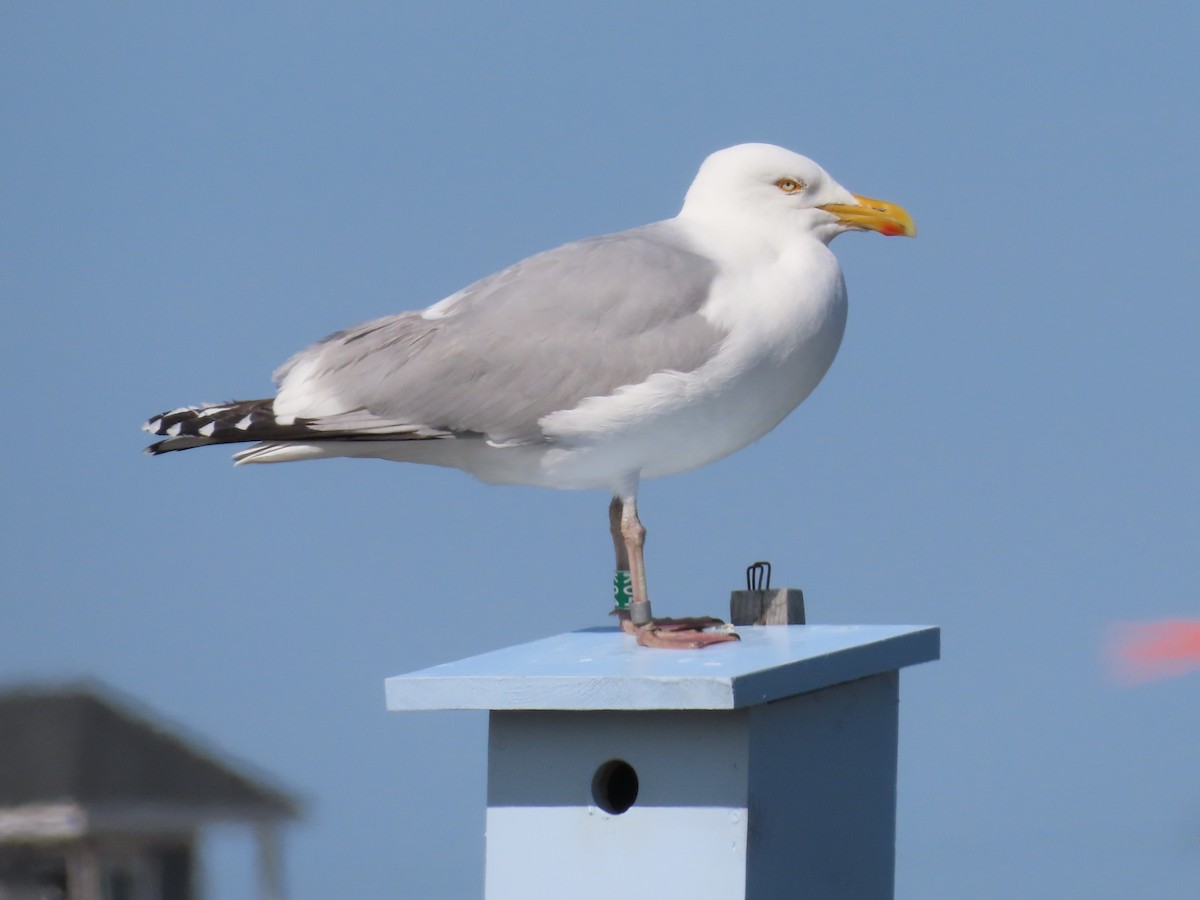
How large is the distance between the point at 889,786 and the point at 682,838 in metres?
0.75

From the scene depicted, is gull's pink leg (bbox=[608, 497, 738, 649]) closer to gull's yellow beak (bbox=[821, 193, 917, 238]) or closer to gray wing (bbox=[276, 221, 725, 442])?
gray wing (bbox=[276, 221, 725, 442])

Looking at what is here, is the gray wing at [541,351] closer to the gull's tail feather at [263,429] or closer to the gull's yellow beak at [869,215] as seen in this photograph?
the gull's tail feather at [263,429]

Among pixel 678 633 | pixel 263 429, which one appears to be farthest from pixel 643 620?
pixel 263 429

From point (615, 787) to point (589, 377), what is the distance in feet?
2.71

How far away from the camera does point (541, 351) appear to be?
13.3 ft

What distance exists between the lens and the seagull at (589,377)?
4.01m

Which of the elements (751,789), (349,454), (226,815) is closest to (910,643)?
(751,789)

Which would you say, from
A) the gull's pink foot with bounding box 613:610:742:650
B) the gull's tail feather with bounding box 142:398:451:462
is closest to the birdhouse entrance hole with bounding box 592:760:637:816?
the gull's pink foot with bounding box 613:610:742:650

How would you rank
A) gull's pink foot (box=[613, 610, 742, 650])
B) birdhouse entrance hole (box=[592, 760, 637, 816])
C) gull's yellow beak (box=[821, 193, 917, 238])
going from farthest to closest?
gull's yellow beak (box=[821, 193, 917, 238]) < gull's pink foot (box=[613, 610, 742, 650]) < birdhouse entrance hole (box=[592, 760, 637, 816])

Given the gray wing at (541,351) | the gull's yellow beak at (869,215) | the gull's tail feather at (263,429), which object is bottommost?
the gull's tail feather at (263,429)

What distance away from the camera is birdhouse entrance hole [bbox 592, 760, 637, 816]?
12.2 ft

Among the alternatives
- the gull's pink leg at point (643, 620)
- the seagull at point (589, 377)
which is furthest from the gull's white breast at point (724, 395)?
the gull's pink leg at point (643, 620)

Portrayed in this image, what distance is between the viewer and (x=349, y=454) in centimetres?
413

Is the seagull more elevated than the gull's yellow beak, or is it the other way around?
the gull's yellow beak
